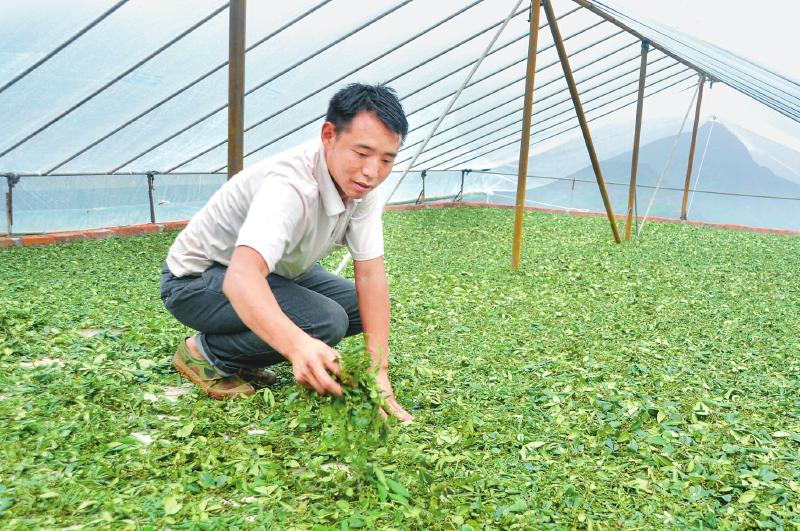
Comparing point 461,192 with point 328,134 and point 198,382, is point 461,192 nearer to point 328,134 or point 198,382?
point 198,382

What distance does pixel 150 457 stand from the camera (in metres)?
2.15

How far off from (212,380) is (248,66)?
4.70 meters

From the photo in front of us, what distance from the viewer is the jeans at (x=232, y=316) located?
2.67m

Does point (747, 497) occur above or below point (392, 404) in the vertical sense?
below

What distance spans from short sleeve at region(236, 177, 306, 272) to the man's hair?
0.94 ft

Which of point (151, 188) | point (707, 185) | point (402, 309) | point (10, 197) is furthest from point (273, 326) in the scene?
point (707, 185)

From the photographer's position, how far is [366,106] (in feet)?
7.26

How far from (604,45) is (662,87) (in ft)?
13.0

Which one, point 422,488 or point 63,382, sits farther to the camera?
point 63,382

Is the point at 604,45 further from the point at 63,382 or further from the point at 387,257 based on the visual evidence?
the point at 63,382

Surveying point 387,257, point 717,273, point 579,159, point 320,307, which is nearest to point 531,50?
point 387,257

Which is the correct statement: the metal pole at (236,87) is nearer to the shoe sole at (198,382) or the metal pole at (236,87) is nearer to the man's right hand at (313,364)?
the shoe sole at (198,382)

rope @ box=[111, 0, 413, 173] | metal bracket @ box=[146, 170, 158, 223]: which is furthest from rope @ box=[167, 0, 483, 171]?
metal bracket @ box=[146, 170, 158, 223]

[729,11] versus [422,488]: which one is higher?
[729,11]
